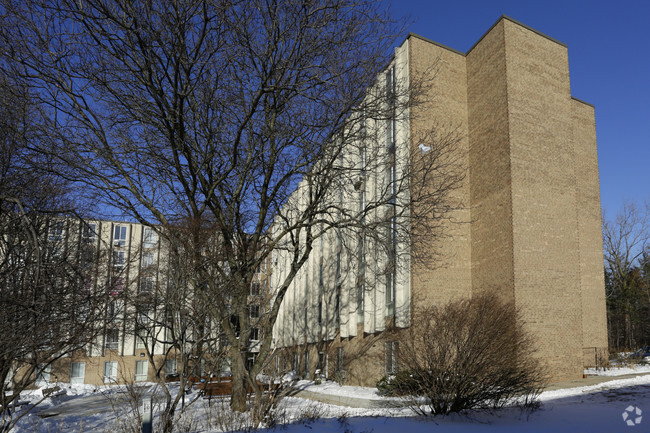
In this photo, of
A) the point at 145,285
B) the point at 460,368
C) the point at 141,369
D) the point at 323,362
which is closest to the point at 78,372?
the point at 141,369

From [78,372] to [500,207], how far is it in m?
42.6

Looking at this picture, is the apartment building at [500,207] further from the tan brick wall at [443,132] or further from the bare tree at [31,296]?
the bare tree at [31,296]

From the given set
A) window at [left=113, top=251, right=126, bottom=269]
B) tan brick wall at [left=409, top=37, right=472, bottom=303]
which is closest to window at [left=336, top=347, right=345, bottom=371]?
tan brick wall at [left=409, top=37, right=472, bottom=303]

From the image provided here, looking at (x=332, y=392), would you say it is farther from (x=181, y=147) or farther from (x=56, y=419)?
(x=181, y=147)

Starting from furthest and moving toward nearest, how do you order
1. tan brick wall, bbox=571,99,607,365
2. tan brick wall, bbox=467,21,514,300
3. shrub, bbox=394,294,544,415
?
tan brick wall, bbox=571,99,607,365
tan brick wall, bbox=467,21,514,300
shrub, bbox=394,294,544,415

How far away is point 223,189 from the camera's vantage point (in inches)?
569

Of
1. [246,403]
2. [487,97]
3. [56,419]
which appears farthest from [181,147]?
[487,97]

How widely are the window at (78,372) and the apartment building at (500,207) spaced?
30929 mm

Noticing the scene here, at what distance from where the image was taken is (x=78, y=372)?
47.6 m

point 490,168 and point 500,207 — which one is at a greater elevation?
point 490,168

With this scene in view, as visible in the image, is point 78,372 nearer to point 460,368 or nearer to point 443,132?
point 443,132

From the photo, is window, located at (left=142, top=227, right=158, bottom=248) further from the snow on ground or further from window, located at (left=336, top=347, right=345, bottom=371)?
the snow on ground

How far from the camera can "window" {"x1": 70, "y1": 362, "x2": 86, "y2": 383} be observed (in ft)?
155

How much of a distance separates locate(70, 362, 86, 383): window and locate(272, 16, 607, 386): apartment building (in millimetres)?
30929
